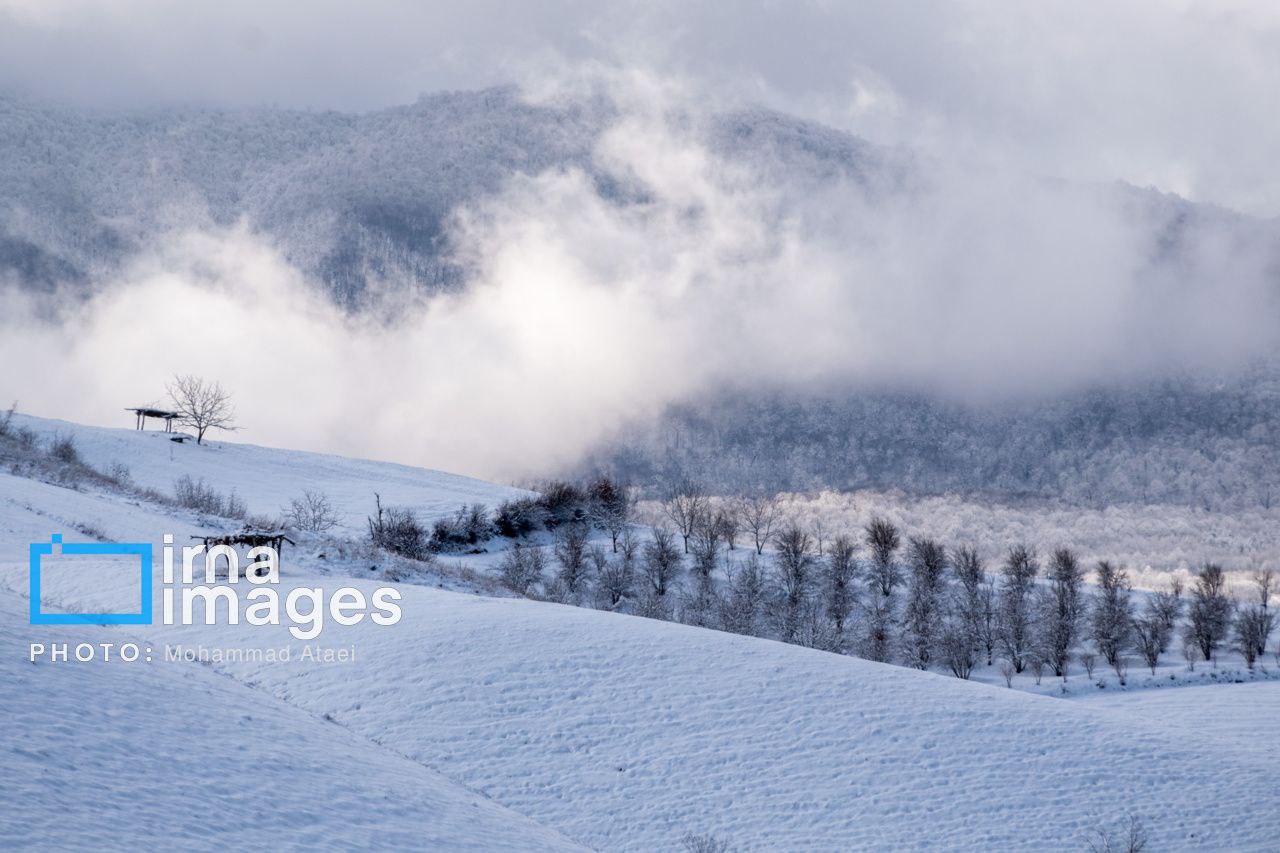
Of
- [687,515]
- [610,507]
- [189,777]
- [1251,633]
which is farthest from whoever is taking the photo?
[687,515]

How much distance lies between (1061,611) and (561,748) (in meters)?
83.8

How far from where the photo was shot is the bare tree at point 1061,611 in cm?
8062

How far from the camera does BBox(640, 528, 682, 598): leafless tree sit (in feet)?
310

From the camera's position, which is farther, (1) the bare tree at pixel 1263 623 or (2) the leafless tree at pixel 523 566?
(1) the bare tree at pixel 1263 623

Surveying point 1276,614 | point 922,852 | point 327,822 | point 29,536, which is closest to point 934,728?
point 922,852

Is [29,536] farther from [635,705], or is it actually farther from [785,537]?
[785,537]

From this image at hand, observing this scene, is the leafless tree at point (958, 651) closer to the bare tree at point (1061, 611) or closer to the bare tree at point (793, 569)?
the bare tree at point (1061, 611)

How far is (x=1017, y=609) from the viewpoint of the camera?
3497 inches

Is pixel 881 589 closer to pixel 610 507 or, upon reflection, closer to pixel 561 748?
pixel 610 507

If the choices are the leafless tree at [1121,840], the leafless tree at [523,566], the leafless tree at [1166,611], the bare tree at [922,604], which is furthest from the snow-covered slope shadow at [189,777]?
the leafless tree at [1166,611]

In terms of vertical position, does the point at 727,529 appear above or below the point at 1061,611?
above

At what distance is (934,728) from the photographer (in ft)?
85.8

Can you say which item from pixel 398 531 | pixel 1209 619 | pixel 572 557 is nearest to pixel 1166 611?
pixel 1209 619

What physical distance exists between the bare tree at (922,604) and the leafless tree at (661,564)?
24091 mm
